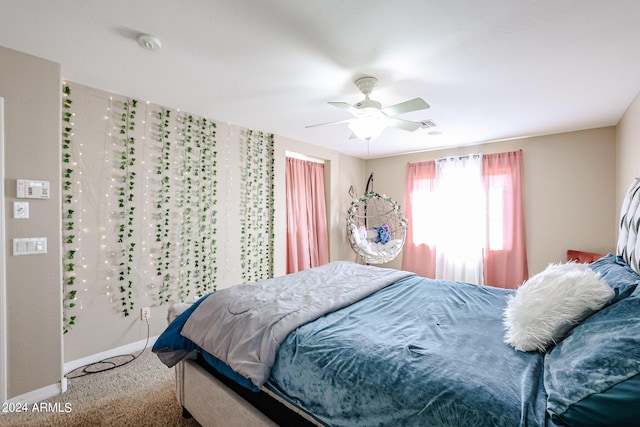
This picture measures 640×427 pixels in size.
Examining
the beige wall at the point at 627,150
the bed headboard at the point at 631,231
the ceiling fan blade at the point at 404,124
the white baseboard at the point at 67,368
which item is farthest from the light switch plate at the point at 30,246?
the beige wall at the point at 627,150

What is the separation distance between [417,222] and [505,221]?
1308 mm

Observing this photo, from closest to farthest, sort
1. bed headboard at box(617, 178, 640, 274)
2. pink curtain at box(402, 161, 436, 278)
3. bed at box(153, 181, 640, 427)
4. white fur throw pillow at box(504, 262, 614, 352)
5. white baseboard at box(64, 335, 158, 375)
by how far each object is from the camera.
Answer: bed at box(153, 181, 640, 427), white fur throw pillow at box(504, 262, 614, 352), bed headboard at box(617, 178, 640, 274), white baseboard at box(64, 335, 158, 375), pink curtain at box(402, 161, 436, 278)

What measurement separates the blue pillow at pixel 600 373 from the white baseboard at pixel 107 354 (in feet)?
10.6

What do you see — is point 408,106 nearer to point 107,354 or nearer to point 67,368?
point 107,354

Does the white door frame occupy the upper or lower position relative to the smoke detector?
lower

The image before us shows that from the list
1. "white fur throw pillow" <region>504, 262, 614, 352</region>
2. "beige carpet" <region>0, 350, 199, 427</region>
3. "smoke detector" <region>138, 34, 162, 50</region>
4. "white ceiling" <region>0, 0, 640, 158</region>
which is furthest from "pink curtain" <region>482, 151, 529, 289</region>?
"smoke detector" <region>138, 34, 162, 50</region>

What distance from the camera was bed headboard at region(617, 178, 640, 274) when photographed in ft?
4.88

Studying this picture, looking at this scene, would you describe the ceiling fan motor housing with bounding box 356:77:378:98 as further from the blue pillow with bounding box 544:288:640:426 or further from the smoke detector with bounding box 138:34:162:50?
the blue pillow with bounding box 544:288:640:426

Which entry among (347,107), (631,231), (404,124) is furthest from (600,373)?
(404,124)

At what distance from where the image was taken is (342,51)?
6.38 feet

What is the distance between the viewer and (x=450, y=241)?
463cm

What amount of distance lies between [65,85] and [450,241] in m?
5.07

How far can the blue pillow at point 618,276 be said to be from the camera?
1.17 metres

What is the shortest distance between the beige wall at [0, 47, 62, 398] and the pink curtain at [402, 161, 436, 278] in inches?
183
